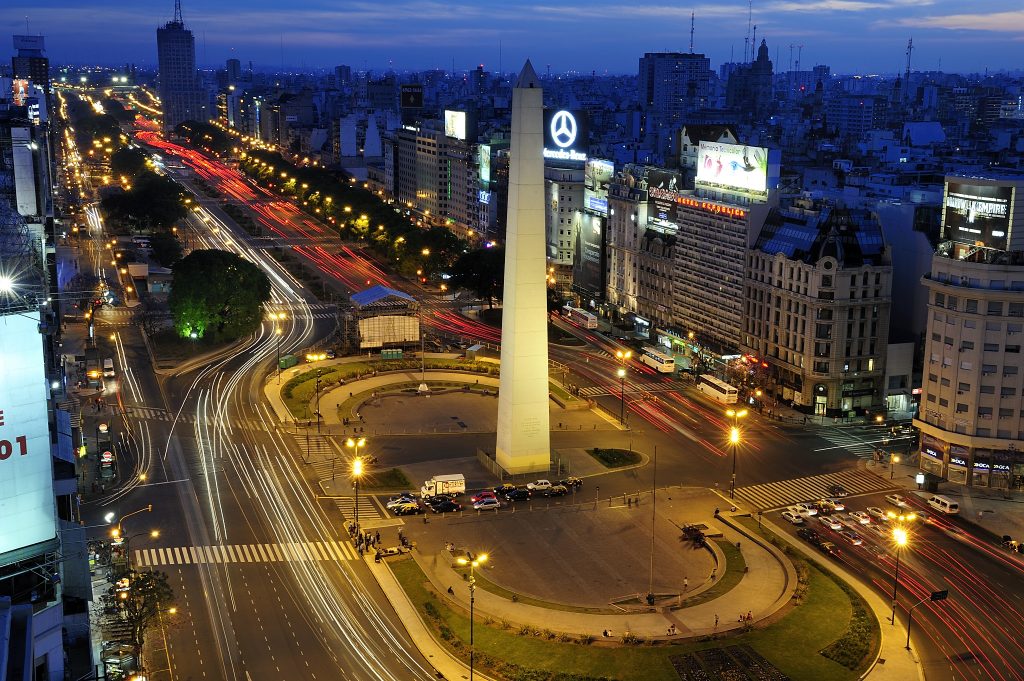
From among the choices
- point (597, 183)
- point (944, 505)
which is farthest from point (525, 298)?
point (597, 183)

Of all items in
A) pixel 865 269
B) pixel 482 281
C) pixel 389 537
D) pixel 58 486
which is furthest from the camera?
pixel 482 281

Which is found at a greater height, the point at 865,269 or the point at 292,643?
the point at 865,269

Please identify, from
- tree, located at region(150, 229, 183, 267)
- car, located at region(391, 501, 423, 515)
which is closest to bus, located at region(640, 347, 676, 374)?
car, located at region(391, 501, 423, 515)

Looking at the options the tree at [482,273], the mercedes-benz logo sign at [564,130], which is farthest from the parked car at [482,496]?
the mercedes-benz logo sign at [564,130]

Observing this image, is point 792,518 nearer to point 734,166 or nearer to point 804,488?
point 804,488

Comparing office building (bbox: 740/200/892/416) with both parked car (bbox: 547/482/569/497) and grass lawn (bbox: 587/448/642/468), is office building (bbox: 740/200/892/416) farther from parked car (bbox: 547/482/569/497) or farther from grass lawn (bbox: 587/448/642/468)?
parked car (bbox: 547/482/569/497)

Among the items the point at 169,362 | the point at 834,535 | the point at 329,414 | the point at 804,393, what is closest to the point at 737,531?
the point at 834,535

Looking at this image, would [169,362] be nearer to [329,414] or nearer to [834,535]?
[329,414]
